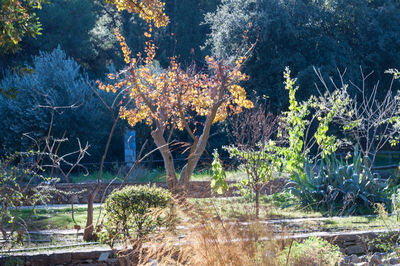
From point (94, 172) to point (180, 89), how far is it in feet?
25.1

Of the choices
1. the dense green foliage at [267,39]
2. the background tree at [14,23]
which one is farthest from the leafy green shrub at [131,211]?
the dense green foliage at [267,39]

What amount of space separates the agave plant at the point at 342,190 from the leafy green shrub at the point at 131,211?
13.1ft

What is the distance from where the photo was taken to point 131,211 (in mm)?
6461

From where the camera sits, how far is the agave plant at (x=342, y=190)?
9.61 metres

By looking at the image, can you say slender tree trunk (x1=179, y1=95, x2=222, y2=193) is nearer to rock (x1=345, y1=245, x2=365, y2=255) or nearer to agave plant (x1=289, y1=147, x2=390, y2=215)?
agave plant (x1=289, y1=147, x2=390, y2=215)

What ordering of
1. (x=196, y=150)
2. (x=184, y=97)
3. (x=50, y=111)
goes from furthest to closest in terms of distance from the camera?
(x=50, y=111) → (x=184, y=97) → (x=196, y=150)

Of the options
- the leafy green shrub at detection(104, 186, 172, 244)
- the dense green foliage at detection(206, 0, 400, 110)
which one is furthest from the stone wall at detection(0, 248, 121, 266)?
the dense green foliage at detection(206, 0, 400, 110)

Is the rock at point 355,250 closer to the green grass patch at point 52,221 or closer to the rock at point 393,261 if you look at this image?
the rock at point 393,261

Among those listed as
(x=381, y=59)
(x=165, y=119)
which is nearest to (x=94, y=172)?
(x=165, y=119)

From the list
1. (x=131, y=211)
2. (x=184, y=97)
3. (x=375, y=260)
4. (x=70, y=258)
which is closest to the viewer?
(x=70, y=258)

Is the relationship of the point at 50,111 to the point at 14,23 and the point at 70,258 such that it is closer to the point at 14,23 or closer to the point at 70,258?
the point at 14,23

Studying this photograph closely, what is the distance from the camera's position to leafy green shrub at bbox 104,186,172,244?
6344 mm

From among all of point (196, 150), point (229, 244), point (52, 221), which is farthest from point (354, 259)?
point (52, 221)

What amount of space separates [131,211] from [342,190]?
490cm
